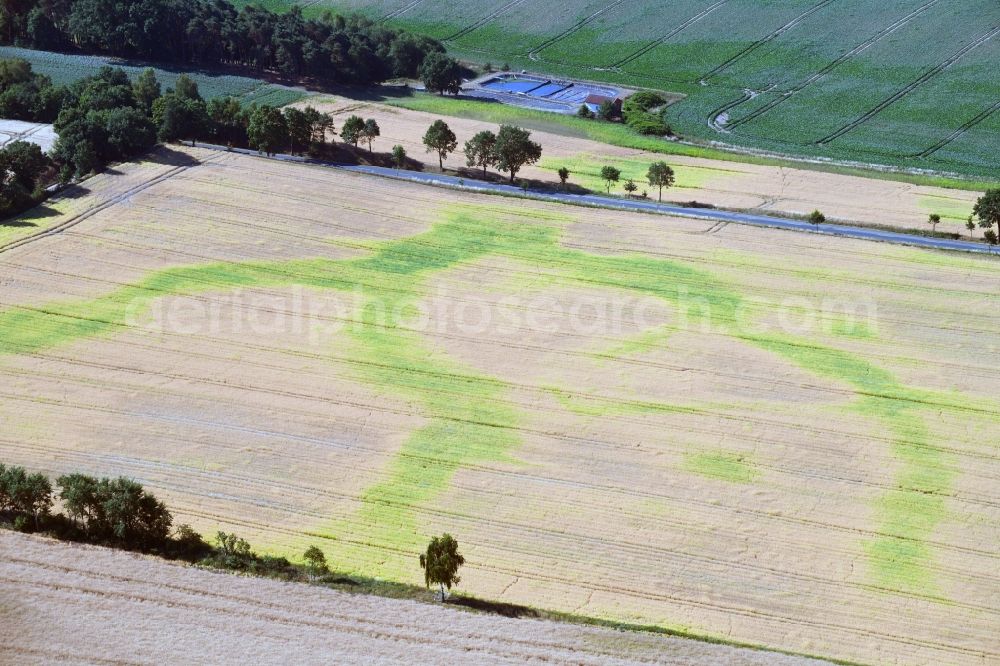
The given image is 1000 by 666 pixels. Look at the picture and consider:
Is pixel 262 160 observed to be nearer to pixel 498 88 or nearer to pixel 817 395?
pixel 498 88

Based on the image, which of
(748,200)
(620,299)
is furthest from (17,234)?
(748,200)

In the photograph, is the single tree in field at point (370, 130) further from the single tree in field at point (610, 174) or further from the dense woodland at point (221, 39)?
the dense woodland at point (221, 39)

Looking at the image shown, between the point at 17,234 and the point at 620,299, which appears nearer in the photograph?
the point at 620,299

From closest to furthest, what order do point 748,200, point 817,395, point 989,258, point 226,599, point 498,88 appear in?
point 226,599
point 817,395
point 989,258
point 748,200
point 498,88

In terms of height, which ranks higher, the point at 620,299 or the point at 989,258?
the point at 989,258

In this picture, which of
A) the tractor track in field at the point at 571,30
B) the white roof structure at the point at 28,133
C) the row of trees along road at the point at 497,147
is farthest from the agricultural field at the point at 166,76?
the tractor track in field at the point at 571,30

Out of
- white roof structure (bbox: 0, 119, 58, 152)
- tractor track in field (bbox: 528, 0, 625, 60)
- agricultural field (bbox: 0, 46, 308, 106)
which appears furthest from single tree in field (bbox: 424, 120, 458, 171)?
tractor track in field (bbox: 528, 0, 625, 60)
